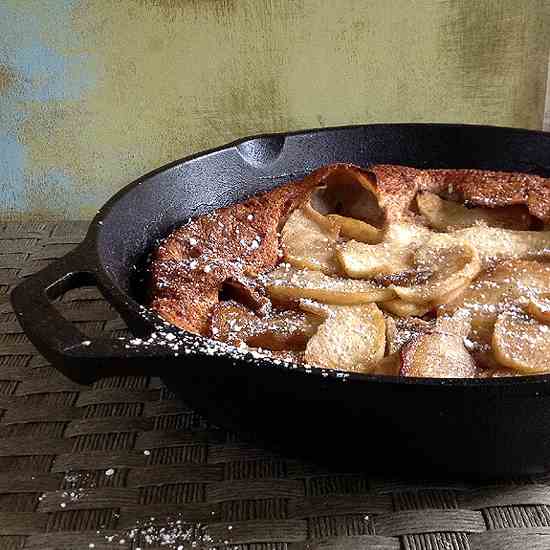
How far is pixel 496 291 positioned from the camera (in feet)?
4.42

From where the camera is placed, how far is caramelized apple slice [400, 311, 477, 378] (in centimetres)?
111

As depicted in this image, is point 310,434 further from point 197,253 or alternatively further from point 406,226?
point 406,226

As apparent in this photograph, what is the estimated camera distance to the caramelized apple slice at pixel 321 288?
1.32m

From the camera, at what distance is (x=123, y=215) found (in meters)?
1.45

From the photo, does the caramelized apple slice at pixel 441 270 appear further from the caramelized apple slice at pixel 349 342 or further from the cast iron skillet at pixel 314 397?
the cast iron skillet at pixel 314 397

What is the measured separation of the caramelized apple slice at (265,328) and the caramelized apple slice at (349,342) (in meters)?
0.05

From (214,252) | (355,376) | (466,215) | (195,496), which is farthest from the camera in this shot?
(466,215)

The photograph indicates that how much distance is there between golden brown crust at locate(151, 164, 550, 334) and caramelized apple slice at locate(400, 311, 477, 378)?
36cm

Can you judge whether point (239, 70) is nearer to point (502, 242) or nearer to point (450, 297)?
point (502, 242)

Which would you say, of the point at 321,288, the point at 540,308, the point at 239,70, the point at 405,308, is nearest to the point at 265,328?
the point at 321,288

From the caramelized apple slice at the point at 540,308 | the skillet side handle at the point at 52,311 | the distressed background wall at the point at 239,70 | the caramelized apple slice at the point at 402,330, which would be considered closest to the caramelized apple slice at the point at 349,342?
the caramelized apple slice at the point at 402,330

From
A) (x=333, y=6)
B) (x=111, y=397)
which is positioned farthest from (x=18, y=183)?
(x=111, y=397)

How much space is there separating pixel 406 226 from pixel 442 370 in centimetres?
53

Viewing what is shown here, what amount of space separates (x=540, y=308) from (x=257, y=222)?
60 cm
